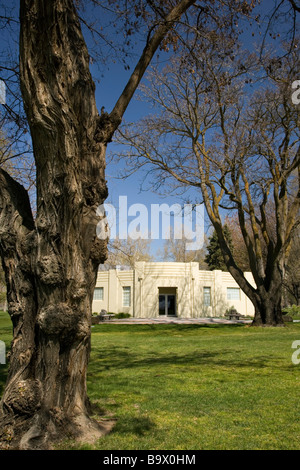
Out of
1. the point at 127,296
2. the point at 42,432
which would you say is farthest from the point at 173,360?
the point at 127,296

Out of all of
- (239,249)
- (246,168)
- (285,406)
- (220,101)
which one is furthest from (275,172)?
(239,249)

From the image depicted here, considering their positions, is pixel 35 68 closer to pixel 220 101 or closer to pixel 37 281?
pixel 37 281

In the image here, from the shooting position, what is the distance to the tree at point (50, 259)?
4184 millimetres

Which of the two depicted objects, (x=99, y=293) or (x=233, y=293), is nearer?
(x=99, y=293)

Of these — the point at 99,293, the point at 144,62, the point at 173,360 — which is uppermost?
the point at 144,62

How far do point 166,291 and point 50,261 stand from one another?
33062mm

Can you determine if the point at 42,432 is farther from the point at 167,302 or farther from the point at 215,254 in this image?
the point at 215,254

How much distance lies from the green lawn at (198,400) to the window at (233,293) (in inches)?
1099

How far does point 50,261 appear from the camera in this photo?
4238mm

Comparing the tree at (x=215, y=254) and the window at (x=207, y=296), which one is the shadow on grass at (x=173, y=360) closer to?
the window at (x=207, y=296)

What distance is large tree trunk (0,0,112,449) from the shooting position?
4195mm

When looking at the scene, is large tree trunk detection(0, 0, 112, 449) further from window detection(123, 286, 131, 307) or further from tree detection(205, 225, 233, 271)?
tree detection(205, 225, 233, 271)

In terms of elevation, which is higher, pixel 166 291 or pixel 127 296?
pixel 166 291

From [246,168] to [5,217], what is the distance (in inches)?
611
